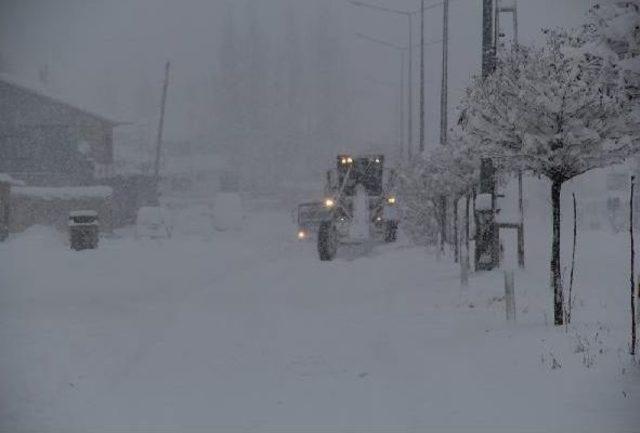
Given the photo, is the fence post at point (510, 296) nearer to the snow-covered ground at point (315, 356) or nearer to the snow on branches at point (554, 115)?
the snow-covered ground at point (315, 356)

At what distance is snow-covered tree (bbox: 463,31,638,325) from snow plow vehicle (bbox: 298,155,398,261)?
39.0 ft

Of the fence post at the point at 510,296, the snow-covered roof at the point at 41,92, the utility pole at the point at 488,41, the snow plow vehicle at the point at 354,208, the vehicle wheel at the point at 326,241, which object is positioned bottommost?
the fence post at the point at 510,296

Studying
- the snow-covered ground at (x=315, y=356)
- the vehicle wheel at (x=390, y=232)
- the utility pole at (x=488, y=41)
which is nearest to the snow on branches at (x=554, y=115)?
the snow-covered ground at (x=315, y=356)

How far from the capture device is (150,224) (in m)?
33.7

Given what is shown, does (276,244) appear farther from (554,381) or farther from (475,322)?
(554,381)

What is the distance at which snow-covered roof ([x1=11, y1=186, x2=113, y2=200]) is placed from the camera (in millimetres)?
36750

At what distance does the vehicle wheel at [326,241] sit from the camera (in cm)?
2117

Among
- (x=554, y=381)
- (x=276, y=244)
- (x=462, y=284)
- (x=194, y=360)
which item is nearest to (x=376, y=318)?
(x=462, y=284)

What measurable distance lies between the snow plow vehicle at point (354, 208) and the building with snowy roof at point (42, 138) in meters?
21.8

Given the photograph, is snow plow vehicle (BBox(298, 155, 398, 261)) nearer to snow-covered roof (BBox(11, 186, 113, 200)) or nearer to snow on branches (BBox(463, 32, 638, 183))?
snow on branches (BBox(463, 32, 638, 183))

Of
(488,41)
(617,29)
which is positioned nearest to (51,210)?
(488,41)

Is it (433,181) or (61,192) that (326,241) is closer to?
(433,181)

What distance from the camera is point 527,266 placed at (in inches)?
636

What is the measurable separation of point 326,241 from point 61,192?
2196 cm
